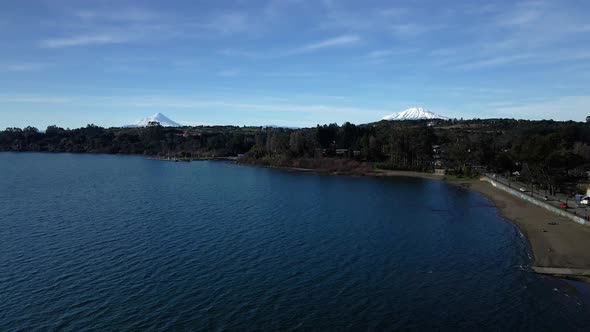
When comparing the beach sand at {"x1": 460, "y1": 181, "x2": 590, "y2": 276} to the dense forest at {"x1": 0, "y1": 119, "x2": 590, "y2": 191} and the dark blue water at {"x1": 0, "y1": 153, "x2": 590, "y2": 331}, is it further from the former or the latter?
the dense forest at {"x1": 0, "y1": 119, "x2": 590, "y2": 191}

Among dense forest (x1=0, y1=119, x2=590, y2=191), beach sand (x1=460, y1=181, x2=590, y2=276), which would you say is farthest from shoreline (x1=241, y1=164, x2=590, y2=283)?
dense forest (x1=0, y1=119, x2=590, y2=191)

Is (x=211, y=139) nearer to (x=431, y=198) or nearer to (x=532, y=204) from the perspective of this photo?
(x=431, y=198)

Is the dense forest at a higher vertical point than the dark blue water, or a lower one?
higher

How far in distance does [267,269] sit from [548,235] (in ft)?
87.5

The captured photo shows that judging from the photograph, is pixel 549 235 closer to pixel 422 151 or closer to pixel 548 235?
pixel 548 235

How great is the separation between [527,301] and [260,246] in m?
19.1

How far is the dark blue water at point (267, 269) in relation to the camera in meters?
22.2

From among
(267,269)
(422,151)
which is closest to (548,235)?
(267,269)

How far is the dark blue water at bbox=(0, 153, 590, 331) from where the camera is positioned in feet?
72.9

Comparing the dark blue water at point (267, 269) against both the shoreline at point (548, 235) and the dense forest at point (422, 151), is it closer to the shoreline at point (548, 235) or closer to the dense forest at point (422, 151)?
the shoreline at point (548, 235)

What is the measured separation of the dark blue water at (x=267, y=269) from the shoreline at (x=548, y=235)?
1.47m

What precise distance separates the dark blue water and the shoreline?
1.47 m

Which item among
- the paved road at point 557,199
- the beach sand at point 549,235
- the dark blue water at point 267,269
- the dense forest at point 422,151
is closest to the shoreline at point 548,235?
the beach sand at point 549,235

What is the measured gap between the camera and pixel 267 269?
96.4 ft
